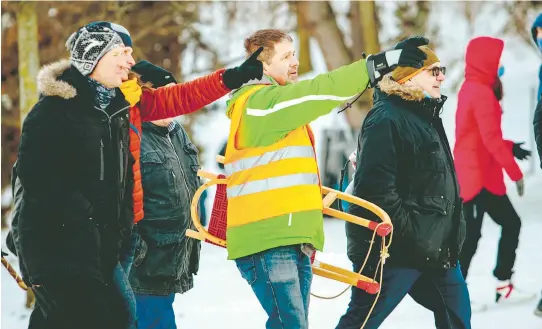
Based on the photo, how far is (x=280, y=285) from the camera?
410 cm

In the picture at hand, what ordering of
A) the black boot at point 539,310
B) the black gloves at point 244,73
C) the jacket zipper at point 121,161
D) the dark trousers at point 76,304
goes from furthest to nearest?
1. the black boot at point 539,310
2. the black gloves at point 244,73
3. the jacket zipper at point 121,161
4. the dark trousers at point 76,304

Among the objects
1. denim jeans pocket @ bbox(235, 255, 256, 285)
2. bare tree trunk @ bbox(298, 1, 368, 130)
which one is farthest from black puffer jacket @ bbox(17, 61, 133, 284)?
bare tree trunk @ bbox(298, 1, 368, 130)

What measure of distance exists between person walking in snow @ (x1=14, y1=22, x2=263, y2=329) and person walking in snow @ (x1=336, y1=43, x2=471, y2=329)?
125cm

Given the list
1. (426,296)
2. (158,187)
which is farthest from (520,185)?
(158,187)

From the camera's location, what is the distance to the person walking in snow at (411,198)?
4684 mm

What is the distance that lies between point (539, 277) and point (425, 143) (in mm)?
4015

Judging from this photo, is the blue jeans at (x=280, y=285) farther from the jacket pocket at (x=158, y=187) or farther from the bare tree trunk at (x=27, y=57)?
→ the bare tree trunk at (x=27, y=57)

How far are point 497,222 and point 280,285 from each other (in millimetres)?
3480

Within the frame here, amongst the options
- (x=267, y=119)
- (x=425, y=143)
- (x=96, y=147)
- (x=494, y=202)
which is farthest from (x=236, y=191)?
(x=494, y=202)

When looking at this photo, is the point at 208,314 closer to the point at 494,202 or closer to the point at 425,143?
the point at 494,202

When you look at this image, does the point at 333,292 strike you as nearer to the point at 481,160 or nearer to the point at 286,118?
the point at 481,160

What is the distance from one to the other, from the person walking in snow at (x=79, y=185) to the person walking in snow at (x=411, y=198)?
4.11 ft

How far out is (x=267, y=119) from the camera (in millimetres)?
4031

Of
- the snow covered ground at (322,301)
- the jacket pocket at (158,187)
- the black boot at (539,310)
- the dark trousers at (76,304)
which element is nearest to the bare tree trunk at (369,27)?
the snow covered ground at (322,301)
